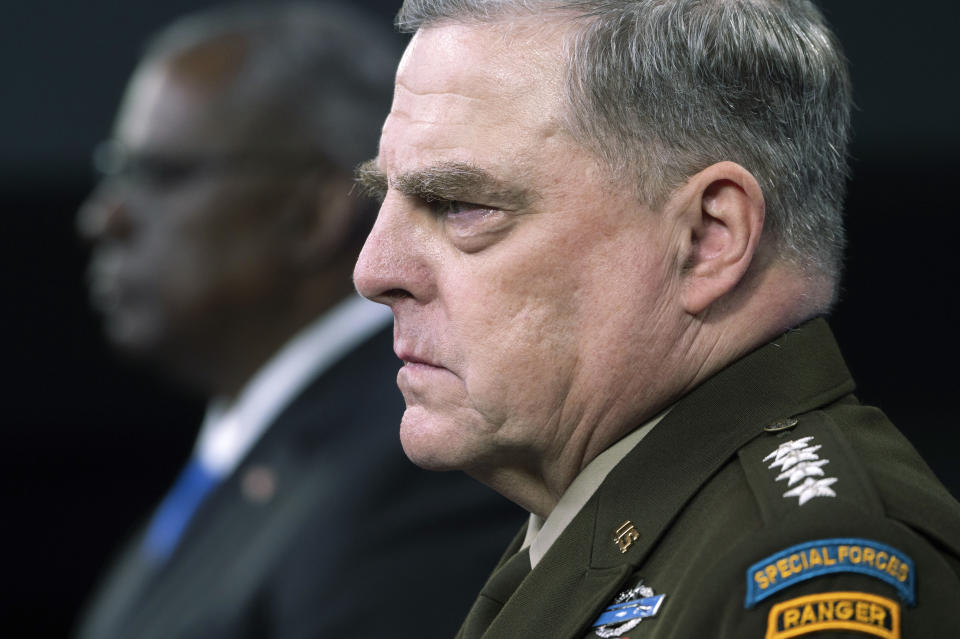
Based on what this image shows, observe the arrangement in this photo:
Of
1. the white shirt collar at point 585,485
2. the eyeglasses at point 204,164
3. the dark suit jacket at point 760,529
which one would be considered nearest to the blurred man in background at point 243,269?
the eyeglasses at point 204,164

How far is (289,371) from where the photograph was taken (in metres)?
4.12

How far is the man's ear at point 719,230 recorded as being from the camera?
1.69 metres

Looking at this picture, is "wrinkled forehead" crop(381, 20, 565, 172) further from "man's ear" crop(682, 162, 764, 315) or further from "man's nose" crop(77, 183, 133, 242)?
"man's nose" crop(77, 183, 133, 242)

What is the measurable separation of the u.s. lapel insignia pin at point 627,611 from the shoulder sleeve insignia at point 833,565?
18 cm

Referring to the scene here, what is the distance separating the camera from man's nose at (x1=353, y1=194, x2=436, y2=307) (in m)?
1.78

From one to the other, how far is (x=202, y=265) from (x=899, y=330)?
2.70 metres

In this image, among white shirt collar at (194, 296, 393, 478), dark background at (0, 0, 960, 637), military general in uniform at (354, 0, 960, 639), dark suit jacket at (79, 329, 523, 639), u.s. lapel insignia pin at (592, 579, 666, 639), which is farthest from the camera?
dark background at (0, 0, 960, 637)

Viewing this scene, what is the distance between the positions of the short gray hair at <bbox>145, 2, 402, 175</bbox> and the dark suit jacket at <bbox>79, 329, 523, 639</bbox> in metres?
0.67

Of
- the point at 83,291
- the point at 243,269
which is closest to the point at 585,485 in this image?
the point at 243,269

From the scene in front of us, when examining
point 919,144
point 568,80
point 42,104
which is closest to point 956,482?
point 919,144

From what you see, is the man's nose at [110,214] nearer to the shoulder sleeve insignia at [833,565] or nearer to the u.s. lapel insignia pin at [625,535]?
the u.s. lapel insignia pin at [625,535]

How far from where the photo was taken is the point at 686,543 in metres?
1.60

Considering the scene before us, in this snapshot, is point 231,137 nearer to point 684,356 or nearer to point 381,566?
point 381,566

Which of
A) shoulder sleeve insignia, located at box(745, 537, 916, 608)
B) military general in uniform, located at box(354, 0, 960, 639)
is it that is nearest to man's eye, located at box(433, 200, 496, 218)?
military general in uniform, located at box(354, 0, 960, 639)
